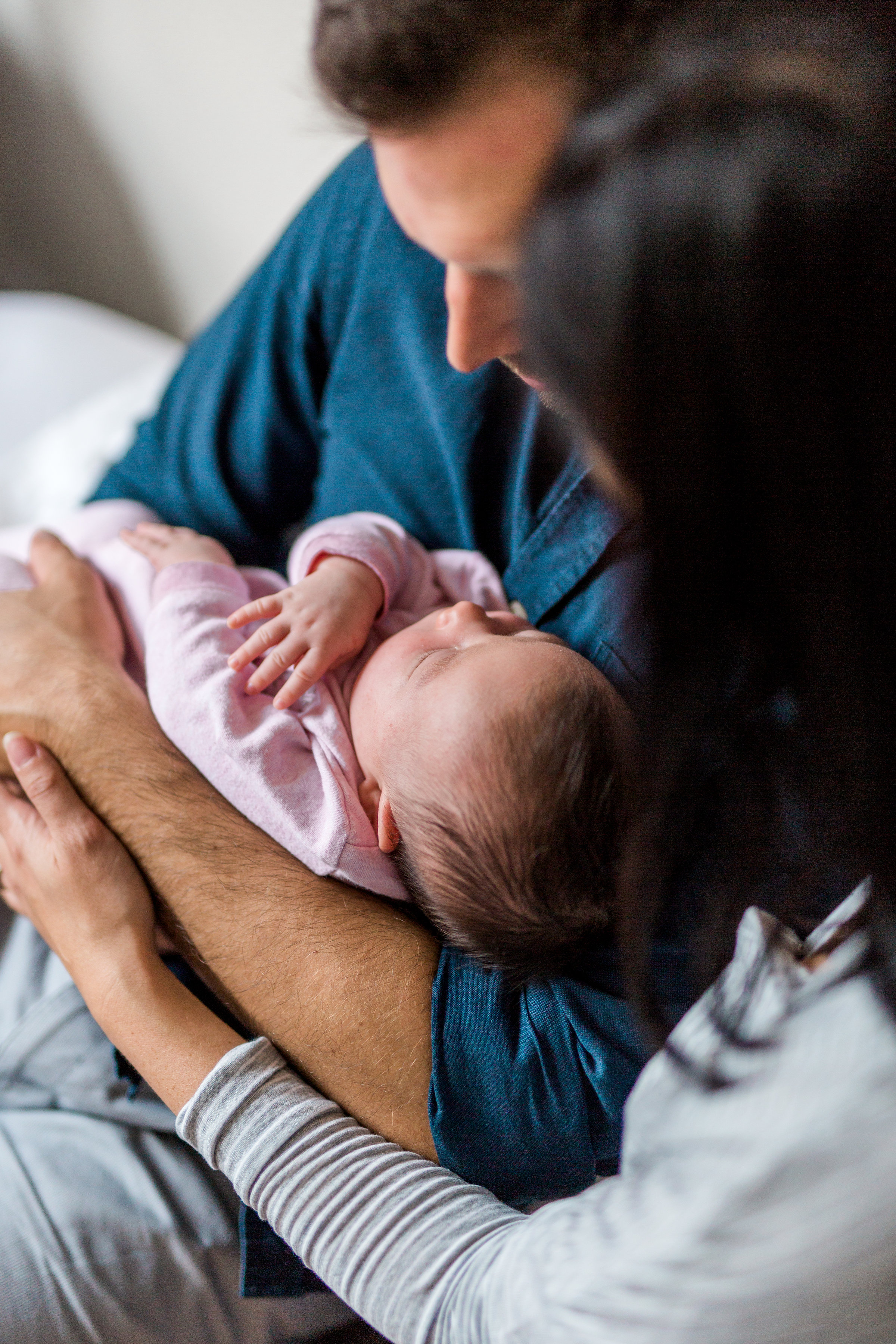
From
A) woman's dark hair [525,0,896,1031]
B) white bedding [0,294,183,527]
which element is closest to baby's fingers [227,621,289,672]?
woman's dark hair [525,0,896,1031]

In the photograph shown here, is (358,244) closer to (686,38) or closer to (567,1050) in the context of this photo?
(686,38)

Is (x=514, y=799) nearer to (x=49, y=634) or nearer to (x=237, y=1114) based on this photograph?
(x=237, y=1114)

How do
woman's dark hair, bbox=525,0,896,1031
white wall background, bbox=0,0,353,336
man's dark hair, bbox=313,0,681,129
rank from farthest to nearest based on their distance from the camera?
white wall background, bbox=0,0,353,336 → man's dark hair, bbox=313,0,681,129 → woman's dark hair, bbox=525,0,896,1031

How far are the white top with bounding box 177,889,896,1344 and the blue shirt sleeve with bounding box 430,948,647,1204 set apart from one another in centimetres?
4

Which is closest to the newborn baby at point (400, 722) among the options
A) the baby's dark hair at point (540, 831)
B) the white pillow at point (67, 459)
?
the baby's dark hair at point (540, 831)

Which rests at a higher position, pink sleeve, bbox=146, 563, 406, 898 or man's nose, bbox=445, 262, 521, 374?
man's nose, bbox=445, 262, 521, 374

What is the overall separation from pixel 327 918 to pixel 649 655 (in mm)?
435

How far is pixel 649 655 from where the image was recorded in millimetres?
541

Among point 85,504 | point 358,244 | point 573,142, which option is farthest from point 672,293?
point 85,504

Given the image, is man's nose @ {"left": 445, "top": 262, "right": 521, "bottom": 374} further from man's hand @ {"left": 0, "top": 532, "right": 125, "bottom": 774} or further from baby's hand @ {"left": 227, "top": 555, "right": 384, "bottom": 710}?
man's hand @ {"left": 0, "top": 532, "right": 125, "bottom": 774}

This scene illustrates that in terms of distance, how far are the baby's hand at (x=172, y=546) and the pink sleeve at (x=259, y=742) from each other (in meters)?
0.07

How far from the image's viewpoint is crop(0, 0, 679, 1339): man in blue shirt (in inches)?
22.3

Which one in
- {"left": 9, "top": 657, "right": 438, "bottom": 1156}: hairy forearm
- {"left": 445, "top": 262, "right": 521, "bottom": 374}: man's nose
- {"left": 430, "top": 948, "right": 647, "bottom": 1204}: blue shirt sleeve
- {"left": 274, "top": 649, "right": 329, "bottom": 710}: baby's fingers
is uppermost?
{"left": 445, "top": 262, "right": 521, "bottom": 374}: man's nose

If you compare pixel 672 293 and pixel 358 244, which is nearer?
pixel 672 293
